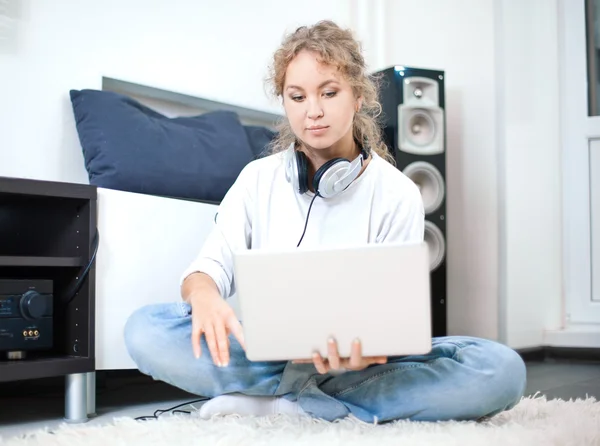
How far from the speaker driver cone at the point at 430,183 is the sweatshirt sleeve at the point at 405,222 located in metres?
1.38

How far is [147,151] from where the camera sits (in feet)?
6.72

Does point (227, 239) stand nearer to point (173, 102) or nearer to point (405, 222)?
point (405, 222)

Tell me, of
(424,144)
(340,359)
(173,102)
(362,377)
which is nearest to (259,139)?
(173,102)

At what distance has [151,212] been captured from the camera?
6.09ft

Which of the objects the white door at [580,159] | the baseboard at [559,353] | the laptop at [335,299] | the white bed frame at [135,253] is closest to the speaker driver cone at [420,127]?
the white door at [580,159]

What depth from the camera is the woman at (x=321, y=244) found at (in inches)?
54.2

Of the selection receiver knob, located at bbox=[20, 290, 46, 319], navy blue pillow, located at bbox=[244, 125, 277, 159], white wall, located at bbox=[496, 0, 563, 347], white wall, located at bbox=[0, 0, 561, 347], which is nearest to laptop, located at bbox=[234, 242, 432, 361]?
receiver knob, located at bbox=[20, 290, 46, 319]

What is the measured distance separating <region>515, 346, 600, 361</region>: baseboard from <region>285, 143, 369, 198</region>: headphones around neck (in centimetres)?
200

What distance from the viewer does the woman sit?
138 centimetres

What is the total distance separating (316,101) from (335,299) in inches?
21.2

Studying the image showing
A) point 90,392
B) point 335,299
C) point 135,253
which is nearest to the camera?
point 335,299

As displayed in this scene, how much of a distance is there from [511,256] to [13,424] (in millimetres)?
2202

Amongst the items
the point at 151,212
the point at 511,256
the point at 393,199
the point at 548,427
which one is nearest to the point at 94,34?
the point at 151,212

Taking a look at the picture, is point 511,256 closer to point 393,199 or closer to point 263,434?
point 393,199
